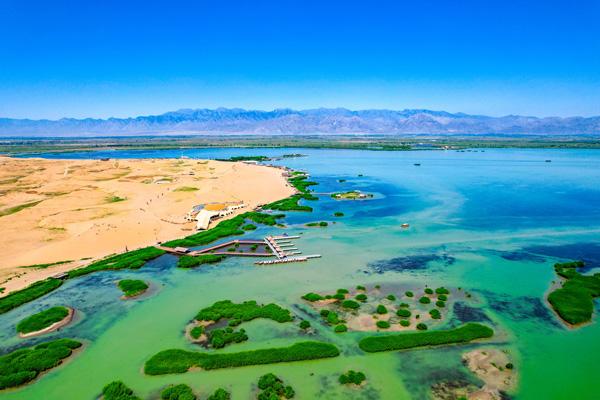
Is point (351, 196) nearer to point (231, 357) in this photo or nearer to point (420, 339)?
point (420, 339)

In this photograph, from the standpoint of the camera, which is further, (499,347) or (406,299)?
(406,299)

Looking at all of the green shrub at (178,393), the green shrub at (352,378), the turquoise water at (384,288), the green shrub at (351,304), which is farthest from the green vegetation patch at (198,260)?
the green shrub at (352,378)

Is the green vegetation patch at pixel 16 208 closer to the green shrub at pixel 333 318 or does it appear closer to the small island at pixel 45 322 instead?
the small island at pixel 45 322

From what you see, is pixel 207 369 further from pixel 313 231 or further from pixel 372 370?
pixel 313 231

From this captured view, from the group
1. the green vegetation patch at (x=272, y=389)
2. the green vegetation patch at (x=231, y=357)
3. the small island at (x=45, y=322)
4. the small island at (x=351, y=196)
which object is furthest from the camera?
the small island at (x=351, y=196)

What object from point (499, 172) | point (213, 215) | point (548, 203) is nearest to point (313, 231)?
point (213, 215)

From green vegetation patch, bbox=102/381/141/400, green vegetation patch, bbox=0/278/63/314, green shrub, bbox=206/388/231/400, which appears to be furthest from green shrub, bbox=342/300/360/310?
green vegetation patch, bbox=0/278/63/314
